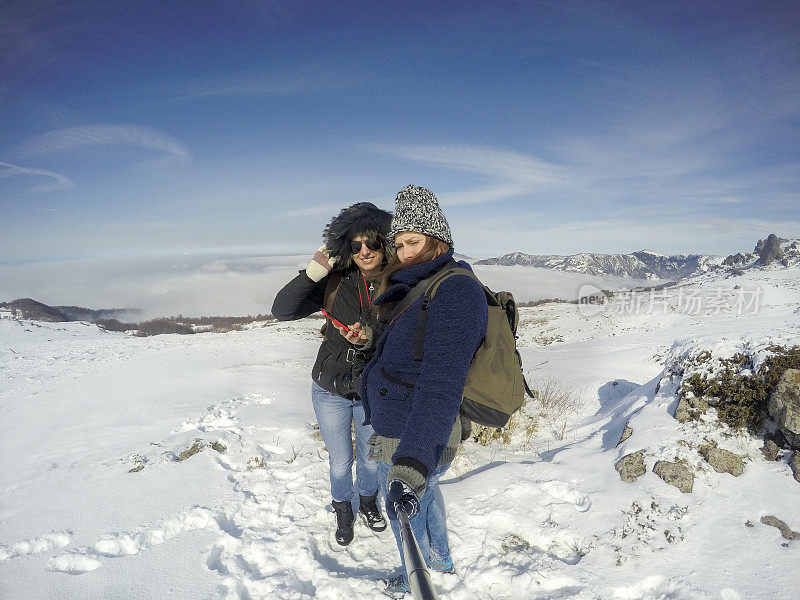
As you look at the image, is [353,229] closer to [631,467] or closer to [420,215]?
[420,215]

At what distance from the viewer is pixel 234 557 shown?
3.05 metres

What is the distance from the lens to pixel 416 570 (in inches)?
53.6

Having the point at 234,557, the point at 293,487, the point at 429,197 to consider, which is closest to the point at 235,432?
the point at 293,487

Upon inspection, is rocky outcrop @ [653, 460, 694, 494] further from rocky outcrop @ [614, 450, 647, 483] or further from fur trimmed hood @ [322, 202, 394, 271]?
fur trimmed hood @ [322, 202, 394, 271]

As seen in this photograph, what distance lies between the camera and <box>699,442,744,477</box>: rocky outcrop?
3.34 meters

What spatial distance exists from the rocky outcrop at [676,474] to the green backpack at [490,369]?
261 cm

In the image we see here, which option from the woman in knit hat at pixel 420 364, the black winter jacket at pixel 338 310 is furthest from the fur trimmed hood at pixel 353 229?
the woman in knit hat at pixel 420 364

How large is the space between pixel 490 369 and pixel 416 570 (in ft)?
2.81

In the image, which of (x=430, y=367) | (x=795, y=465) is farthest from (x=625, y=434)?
(x=430, y=367)

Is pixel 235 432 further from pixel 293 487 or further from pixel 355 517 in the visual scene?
pixel 355 517

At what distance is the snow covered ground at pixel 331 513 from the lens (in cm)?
270

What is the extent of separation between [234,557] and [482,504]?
2.20 metres

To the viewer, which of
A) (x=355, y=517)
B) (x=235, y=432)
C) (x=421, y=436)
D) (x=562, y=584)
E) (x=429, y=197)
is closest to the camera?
(x=421, y=436)

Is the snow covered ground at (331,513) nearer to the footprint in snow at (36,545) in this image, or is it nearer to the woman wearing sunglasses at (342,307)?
the footprint in snow at (36,545)
